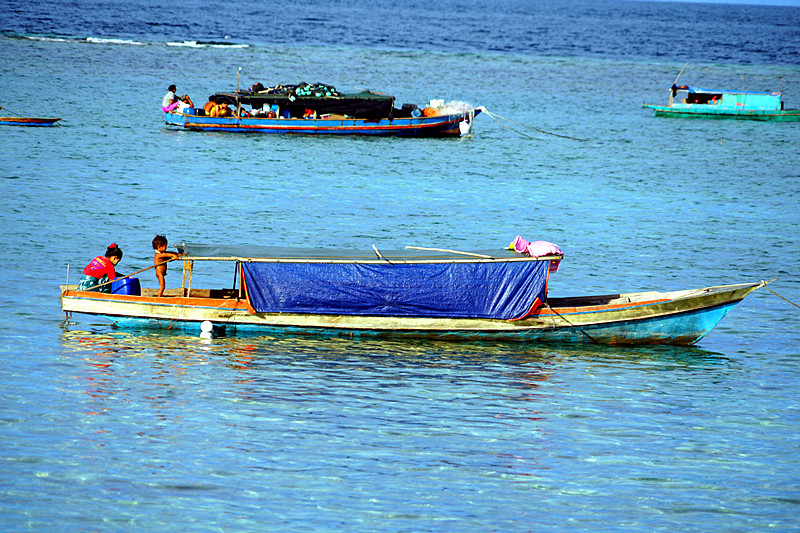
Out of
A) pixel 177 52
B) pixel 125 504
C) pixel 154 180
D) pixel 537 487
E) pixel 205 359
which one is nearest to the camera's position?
pixel 125 504

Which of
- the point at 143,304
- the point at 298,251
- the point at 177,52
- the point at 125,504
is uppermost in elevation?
the point at 177,52

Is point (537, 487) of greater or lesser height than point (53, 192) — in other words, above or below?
below

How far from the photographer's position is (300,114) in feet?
150

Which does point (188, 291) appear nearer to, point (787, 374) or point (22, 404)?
point (22, 404)

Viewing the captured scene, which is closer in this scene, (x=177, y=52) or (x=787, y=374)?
(x=787, y=374)

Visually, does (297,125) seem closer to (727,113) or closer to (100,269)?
(100,269)

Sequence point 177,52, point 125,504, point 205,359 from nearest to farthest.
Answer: point 125,504 < point 205,359 < point 177,52

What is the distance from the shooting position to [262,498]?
12188 mm

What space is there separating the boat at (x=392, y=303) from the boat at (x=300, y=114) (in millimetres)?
27402

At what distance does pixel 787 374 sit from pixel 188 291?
463 inches

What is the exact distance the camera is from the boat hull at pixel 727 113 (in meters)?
59.9

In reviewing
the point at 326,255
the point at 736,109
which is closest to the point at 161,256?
the point at 326,255

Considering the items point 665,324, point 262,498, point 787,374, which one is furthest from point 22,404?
point 787,374

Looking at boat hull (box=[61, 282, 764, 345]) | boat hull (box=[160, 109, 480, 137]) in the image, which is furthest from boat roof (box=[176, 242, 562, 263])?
boat hull (box=[160, 109, 480, 137])
